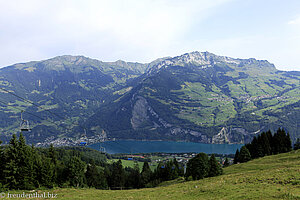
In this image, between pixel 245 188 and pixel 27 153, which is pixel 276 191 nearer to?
pixel 245 188

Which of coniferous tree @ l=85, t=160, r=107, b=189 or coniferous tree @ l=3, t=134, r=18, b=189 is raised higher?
coniferous tree @ l=3, t=134, r=18, b=189

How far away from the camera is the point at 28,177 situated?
42875 millimetres

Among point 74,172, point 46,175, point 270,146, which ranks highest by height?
point 46,175

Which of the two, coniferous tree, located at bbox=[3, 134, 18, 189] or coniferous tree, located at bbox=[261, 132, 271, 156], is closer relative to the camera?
coniferous tree, located at bbox=[3, 134, 18, 189]

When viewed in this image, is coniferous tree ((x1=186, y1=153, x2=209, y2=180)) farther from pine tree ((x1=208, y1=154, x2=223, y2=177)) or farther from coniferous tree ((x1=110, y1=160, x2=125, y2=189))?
coniferous tree ((x1=110, y1=160, x2=125, y2=189))

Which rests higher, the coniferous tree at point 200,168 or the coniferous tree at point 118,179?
the coniferous tree at point 200,168

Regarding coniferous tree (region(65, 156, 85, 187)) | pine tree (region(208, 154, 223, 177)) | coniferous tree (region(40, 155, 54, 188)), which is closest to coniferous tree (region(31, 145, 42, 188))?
coniferous tree (region(40, 155, 54, 188))

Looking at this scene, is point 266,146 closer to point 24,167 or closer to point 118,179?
point 118,179

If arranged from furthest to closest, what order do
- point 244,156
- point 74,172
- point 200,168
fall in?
1. point 244,156
2. point 74,172
3. point 200,168

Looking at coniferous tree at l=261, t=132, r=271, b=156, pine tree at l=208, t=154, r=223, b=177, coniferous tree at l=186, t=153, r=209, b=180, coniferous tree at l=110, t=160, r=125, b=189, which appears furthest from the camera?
coniferous tree at l=110, t=160, r=125, b=189

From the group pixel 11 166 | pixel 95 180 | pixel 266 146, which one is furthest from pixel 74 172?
pixel 266 146

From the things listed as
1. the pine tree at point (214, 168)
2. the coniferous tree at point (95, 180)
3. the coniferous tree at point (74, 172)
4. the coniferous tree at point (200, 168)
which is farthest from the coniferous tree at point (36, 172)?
the pine tree at point (214, 168)

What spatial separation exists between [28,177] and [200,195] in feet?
119

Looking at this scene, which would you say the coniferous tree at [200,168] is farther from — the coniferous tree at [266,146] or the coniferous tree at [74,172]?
the coniferous tree at [266,146]
